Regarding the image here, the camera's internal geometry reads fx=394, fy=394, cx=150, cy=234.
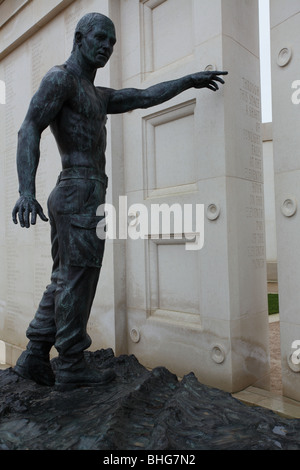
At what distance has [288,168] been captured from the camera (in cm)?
269

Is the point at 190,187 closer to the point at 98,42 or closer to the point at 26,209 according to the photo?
the point at 98,42

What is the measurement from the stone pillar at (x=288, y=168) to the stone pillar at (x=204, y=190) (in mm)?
313

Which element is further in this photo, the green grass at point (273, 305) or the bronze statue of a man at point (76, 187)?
the green grass at point (273, 305)

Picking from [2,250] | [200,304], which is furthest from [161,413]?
[2,250]

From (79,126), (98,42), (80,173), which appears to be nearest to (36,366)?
(80,173)

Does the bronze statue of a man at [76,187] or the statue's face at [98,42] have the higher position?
the statue's face at [98,42]

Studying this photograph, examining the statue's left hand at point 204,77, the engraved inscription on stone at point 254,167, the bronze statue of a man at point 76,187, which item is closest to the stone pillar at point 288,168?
the engraved inscription on stone at point 254,167

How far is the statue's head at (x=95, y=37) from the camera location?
7.38ft

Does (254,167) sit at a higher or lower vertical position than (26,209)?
higher

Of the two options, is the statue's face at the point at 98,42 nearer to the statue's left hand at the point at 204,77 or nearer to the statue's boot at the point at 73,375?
the statue's left hand at the point at 204,77

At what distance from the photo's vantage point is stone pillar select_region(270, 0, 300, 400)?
8.66 ft

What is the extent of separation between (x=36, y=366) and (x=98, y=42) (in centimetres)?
198

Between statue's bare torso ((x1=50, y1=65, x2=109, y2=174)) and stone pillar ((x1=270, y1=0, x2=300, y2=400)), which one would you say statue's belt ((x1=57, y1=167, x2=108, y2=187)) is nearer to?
statue's bare torso ((x1=50, y1=65, x2=109, y2=174))

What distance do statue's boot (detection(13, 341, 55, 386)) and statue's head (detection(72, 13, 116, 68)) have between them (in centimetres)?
178
